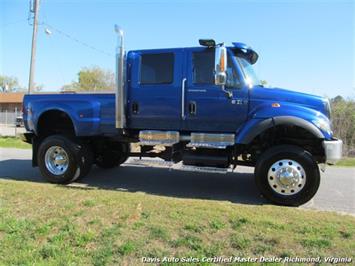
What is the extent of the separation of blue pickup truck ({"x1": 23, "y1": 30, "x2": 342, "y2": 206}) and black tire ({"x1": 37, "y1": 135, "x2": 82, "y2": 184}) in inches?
0.8

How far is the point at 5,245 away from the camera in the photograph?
14.1 ft

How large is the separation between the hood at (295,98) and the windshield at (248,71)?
14.0 inches

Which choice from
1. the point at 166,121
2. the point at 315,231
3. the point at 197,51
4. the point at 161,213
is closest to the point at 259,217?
the point at 315,231

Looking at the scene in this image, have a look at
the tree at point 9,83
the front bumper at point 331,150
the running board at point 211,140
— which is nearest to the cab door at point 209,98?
the running board at point 211,140

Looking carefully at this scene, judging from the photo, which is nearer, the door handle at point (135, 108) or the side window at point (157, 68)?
the side window at point (157, 68)

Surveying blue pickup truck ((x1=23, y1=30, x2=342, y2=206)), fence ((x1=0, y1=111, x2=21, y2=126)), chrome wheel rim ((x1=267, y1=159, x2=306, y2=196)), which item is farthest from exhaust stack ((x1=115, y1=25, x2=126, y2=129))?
fence ((x1=0, y1=111, x2=21, y2=126))

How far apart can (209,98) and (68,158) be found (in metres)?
3.14

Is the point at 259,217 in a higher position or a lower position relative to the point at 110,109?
lower

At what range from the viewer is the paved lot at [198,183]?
6.87 metres

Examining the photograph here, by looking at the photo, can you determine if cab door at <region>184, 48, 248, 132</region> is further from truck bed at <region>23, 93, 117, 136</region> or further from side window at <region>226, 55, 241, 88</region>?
truck bed at <region>23, 93, 117, 136</region>

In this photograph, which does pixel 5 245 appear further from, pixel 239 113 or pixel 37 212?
pixel 239 113

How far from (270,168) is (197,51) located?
2508mm

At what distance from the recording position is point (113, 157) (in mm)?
9359

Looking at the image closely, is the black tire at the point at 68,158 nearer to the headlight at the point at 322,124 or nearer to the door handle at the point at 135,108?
the door handle at the point at 135,108
